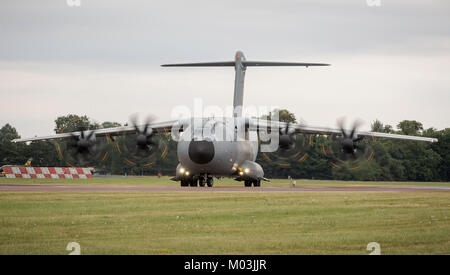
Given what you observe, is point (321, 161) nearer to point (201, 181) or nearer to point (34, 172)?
point (34, 172)

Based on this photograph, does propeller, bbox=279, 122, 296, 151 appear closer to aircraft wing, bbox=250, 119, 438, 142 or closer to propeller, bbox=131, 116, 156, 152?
aircraft wing, bbox=250, 119, 438, 142

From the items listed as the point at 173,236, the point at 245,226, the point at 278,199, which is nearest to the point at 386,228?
the point at 245,226

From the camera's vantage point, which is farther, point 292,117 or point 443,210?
point 292,117

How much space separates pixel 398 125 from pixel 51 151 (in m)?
57.2

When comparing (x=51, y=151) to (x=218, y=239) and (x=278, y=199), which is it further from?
(x=218, y=239)

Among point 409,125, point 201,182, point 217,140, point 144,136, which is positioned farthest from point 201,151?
point 409,125

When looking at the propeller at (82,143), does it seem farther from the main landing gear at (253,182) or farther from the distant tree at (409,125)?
the distant tree at (409,125)

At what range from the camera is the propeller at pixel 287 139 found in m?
39.8

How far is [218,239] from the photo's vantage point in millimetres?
14055

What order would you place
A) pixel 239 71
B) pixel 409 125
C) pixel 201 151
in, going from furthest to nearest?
pixel 409 125 → pixel 239 71 → pixel 201 151

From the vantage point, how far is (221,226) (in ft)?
53.9

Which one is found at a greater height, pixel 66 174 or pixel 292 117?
pixel 292 117

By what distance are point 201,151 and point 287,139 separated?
6.00m

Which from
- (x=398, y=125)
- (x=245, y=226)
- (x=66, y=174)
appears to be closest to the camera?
(x=245, y=226)
